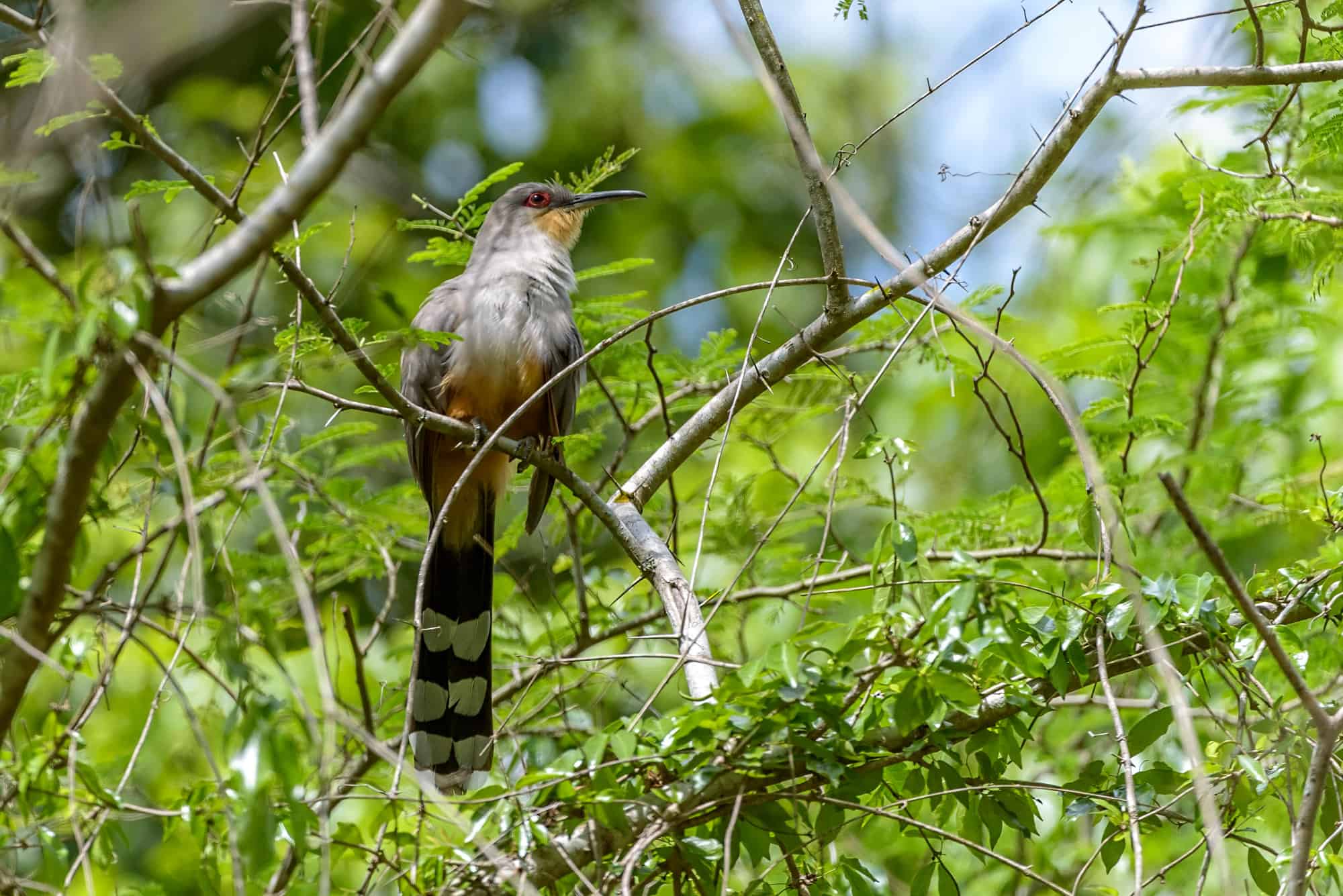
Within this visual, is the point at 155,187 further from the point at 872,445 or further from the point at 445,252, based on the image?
the point at 872,445

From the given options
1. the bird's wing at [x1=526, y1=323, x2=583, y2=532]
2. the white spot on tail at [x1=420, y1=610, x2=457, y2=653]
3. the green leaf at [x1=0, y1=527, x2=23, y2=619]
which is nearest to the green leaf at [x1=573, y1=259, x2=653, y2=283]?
the bird's wing at [x1=526, y1=323, x2=583, y2=532]

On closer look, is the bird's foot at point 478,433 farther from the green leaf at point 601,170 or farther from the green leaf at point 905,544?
the green leaf at point 905,544

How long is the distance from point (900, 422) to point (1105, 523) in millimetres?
3940

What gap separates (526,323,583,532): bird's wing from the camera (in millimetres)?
4051

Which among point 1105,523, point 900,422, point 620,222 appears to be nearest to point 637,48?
point 620,222

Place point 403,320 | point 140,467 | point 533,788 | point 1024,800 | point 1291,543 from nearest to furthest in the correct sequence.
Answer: point 140,467, point 533,788, point 1024,800, point 403,320, point 1291,543

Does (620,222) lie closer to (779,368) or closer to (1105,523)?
(779,368)

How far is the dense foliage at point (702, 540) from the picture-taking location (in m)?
1.90

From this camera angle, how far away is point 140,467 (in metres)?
1.84

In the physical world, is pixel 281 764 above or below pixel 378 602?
below

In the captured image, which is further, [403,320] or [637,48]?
[637,48]

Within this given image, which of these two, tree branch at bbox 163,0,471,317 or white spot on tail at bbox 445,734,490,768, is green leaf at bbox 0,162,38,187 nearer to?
tree branch at bbox 163,0,471,317

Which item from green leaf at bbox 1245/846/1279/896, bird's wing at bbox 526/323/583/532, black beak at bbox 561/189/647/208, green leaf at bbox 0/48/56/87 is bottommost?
green leaf at bbox 1245/846/1279/896

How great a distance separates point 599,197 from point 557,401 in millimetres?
1078
